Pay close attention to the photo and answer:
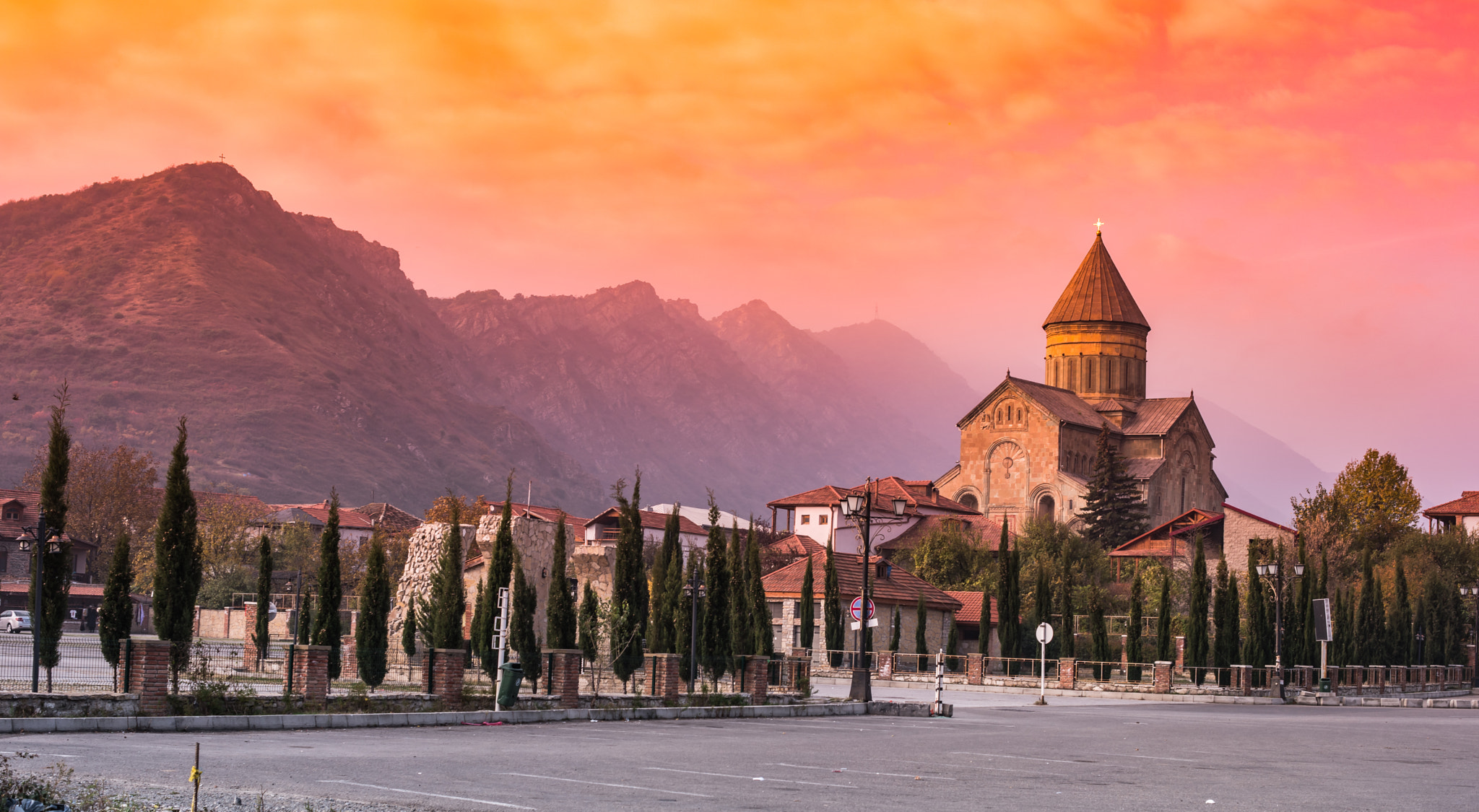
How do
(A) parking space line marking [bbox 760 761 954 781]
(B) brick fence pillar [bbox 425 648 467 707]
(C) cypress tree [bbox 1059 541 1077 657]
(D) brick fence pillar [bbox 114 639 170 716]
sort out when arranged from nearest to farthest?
(A) parking space line marking [bbox 760 761 954 781] → (D) brick fence pillar [bbox 114 639 170 716] → (B) brick fence pillar [bbox 425 648 467 707] → (C) cypress tree [bbox 1059 541 1077 657]

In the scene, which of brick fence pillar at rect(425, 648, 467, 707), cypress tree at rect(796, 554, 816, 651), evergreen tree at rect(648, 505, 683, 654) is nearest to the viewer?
brick fence pillar at rect(425, 648, 467, 707)

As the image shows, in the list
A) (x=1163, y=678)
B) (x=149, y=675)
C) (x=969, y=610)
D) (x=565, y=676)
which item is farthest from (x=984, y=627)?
(x=149, y=675)

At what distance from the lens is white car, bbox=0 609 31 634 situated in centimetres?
5775

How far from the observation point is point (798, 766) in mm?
15023

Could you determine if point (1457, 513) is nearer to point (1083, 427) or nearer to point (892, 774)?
point (1083, 427)

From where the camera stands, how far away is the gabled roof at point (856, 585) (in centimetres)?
5575

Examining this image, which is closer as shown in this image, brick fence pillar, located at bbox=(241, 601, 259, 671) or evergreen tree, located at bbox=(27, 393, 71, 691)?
evergreen tree, located at bbox=(27, 393, 71, 691)

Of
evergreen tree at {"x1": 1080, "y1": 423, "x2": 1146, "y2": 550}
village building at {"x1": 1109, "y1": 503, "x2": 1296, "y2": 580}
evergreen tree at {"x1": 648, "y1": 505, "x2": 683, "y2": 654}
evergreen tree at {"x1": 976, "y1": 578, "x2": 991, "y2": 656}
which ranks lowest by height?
evergreen tree at {"x1": 976, "y1": 578, "x2": 991, "y2": 656}

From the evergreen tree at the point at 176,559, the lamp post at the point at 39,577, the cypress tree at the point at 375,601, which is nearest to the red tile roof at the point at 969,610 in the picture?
the cypress tree at the point at 375,601

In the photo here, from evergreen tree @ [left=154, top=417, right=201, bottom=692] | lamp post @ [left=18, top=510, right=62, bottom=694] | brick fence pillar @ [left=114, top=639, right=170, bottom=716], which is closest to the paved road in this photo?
brick fence pillar @ [left=114, top=639, right=170, bottom=716]

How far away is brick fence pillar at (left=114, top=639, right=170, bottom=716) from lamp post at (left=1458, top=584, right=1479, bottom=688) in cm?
5672

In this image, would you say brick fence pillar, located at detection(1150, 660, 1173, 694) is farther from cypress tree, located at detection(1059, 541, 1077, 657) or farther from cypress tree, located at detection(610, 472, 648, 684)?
cypress tree, located at detection(610, 472, 648, 684)

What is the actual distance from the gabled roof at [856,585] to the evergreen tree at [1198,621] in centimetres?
1161

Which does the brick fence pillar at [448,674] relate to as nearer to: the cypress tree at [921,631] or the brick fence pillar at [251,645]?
the brick fence pillar at [251,645]
